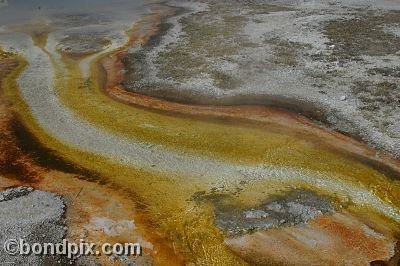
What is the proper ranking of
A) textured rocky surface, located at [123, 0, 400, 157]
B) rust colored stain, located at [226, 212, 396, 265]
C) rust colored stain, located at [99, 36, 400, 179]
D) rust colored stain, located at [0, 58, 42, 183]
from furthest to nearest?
textured rocky surface, located at [123, 0, 400, 157]
rust colored stain, located at [99, 36, 400, 179]
rust colored stain, located at [0, 58, 42, 183]
rust colored stain, located at [226, 212, 396, 265]

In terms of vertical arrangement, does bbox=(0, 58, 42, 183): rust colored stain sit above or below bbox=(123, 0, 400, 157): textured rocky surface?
below

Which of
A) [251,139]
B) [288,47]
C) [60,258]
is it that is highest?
[288,47]

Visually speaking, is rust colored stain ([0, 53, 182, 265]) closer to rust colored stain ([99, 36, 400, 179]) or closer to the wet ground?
the wet ground

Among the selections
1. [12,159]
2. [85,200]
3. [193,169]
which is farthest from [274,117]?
[12,159]

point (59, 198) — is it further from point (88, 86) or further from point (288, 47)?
point (288, 47)

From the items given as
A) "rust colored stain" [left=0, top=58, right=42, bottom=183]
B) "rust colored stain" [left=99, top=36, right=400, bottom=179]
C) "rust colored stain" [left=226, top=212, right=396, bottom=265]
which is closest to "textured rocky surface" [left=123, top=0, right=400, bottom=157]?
"rust colored stain" [left=99, top=36, right=400, bottom=179]

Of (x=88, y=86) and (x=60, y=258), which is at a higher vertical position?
(x=88, y=86)

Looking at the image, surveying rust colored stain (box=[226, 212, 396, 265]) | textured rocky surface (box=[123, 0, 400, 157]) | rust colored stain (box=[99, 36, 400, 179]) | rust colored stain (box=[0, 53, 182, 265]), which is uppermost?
textured rocky surface (box=[123, 0, 400, 157])

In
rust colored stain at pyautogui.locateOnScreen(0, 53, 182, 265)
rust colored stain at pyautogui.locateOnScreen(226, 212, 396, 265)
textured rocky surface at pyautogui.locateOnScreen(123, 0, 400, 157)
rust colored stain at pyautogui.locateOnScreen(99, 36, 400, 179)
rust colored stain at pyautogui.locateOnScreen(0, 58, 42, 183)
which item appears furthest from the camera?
textured rocky surface at pyautogui.locateOnScreen(123, 0, 400, 157)

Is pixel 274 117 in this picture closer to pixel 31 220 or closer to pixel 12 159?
pixel 31 220

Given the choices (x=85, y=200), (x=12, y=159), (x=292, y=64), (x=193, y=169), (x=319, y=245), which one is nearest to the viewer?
(x=319, y=245)

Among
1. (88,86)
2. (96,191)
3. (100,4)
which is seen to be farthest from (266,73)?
(100,4)
